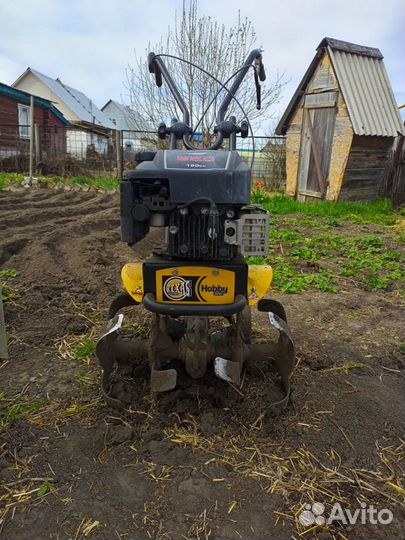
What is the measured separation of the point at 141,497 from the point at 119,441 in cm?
38

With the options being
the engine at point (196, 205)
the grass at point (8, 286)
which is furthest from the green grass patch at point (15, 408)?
the grass at point (8, 286)

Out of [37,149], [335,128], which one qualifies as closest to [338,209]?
[335,128]

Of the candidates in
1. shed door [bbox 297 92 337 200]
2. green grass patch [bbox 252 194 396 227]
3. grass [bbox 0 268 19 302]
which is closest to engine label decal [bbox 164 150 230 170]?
grass [bbox 0 268 19 302]

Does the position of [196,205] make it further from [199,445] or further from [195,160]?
[199,445]

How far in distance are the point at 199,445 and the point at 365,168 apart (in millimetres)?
10751

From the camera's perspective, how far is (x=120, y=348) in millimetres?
2760

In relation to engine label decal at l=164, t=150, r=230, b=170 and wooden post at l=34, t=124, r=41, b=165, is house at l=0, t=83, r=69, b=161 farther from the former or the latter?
engine label decal at l=164, t=150, r=230, b=170

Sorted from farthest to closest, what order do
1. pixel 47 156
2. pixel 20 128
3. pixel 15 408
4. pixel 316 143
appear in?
pixel 20 128, pixel 47 156, pixel 316 143, pixel 15 408

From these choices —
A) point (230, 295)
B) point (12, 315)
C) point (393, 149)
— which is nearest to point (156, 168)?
point (230, 295)

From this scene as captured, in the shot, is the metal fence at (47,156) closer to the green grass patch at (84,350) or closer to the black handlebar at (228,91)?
the black handlebar at (228,91)

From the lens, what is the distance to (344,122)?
35.7 feet

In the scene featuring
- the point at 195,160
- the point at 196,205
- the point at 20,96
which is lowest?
the point at 196,205

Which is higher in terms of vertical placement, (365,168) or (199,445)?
(365,168)

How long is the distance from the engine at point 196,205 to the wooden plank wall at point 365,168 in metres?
9.72
